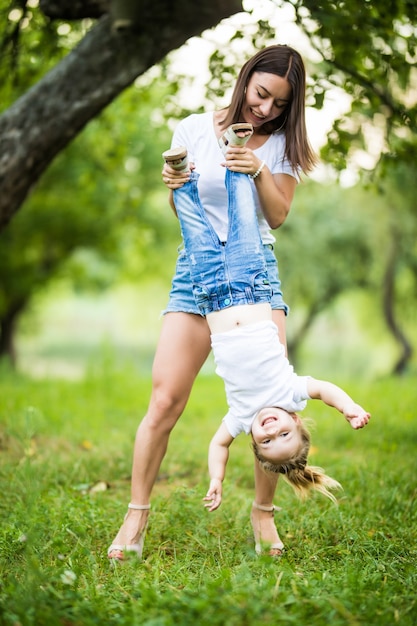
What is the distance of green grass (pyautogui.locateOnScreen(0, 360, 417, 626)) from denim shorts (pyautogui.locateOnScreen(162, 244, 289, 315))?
94 cm

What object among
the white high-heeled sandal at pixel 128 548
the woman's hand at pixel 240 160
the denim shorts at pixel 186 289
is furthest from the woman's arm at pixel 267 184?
the white high-heeled sandal at pixel 128 548

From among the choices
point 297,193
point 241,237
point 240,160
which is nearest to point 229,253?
point 241,237

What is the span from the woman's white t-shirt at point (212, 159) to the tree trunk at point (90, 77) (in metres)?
1.43

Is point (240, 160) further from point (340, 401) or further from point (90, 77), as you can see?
point (90, 77)

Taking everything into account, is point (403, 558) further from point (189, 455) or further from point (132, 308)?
point (132, 308)

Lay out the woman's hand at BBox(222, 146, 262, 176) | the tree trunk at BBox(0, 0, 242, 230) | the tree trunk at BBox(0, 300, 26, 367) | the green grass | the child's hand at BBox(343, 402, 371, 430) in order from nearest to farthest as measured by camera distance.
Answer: the green grass
the child's hand at BBox(343, 402, 371, 430)
the woman's hand at BBox(222, 146, 262, 176)
the tree trunk at BBox(0, 0, 242, 230)
the tree trunk at BBox(0, 300, 26, 367)

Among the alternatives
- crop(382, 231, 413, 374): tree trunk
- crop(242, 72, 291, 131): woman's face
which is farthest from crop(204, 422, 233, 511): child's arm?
crop(382, 231, 413, 374): tree trunk

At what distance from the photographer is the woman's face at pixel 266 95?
9.62 feet

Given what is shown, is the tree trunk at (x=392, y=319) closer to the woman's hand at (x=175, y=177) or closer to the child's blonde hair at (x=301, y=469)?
the child's blonde hair at (x=301, y=469)

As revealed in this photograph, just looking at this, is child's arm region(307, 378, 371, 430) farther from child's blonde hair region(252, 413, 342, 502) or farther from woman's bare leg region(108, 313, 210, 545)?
woman's bare leg region(108, 313, 210, 545)

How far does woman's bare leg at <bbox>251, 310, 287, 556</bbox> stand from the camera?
10.2 feet

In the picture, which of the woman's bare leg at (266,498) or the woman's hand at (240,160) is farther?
the woman's bare leg at (266,498)

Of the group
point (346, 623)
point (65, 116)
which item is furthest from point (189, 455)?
point (346, 623)

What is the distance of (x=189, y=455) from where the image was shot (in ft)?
15.7
